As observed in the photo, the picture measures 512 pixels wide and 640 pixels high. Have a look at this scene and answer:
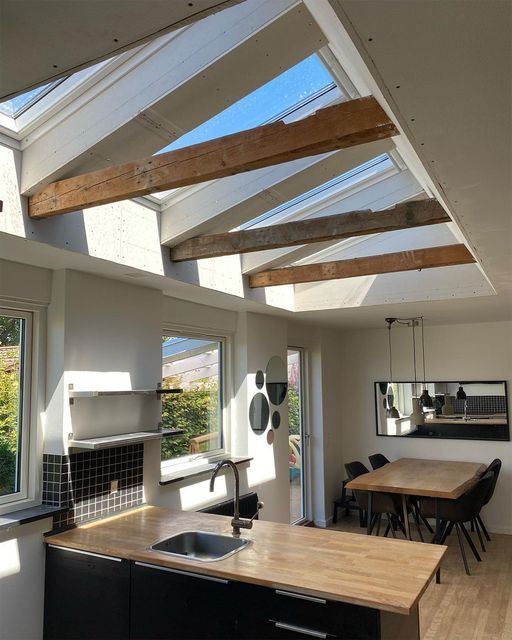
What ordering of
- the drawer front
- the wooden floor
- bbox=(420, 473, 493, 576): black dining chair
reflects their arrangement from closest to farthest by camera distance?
the drawer front
the wooden floor
bbox=(420, 473, 493, 576): black dining chair

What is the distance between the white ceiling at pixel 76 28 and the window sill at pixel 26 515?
7.22 ft

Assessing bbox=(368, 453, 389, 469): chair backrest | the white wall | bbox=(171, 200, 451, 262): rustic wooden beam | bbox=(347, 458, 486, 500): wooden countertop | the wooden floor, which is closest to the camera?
bbox=(171, 200, 451, 262): rustic wooden beam

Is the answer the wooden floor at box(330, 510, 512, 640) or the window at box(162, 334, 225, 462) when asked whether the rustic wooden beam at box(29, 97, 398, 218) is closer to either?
the window at box(162, 334, 225, 462)

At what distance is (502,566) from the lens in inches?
186

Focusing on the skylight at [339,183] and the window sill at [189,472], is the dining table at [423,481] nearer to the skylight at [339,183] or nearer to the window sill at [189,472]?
the window sill at [189,472]

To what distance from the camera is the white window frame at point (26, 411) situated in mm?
2990

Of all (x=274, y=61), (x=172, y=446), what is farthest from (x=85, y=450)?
(x=274, y=61)

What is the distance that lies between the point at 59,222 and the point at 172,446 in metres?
2.17

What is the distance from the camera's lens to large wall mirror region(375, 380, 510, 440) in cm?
593

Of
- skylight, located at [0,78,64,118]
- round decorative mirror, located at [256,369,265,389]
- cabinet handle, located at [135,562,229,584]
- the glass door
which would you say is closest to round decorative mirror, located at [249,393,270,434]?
round decorative mirror, located at [256,369,265,389]

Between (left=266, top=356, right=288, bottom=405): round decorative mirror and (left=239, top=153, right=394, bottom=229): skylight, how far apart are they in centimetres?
188

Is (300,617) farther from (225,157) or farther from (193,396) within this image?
(193,396)

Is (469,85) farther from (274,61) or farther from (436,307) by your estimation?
(436,307)

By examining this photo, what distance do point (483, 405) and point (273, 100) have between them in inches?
188
